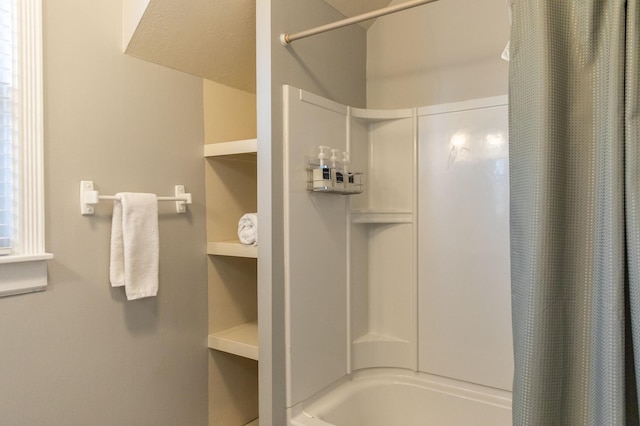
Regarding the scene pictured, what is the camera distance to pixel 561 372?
107 centimetres

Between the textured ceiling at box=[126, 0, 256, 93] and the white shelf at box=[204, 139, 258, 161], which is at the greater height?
the textured ceiling at box=[126, 0, 256, 93]

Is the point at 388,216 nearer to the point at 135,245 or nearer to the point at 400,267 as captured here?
the point at 400,267

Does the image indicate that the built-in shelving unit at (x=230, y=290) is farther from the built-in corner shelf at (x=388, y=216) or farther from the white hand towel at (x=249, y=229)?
the built-in corner shelf at (x=388, y=216)

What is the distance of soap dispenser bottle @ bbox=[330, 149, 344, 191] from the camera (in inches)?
72.8

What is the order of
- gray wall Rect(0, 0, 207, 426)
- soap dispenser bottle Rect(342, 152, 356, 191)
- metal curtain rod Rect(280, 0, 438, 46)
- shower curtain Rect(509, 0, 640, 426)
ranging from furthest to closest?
soap dispenser bottle Rect(342, 152, 356, 191) < metal curtain rod Rect(280, 0, 438, 46) < gray wall Rect(0, 0, 207, 426) < shower curtain Rect(509, 0, 640, 426)

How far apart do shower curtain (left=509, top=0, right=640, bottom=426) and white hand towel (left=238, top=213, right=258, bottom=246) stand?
43.1 inches

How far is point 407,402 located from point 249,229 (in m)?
1.23

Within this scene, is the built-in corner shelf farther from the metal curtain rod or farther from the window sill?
the window sill

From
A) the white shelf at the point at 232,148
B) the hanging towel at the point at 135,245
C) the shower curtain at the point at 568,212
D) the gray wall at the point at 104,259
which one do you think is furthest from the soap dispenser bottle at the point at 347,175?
the shower curtain at the point at 568,212

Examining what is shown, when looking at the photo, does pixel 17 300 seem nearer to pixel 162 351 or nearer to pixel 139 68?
pixel 162 351

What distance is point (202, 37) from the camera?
72.0 inches

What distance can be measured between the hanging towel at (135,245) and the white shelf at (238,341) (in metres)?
0.47

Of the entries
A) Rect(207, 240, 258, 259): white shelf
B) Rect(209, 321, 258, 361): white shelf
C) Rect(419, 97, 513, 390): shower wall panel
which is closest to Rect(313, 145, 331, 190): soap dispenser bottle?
Rect(207, 240, 258, 259): white shelf

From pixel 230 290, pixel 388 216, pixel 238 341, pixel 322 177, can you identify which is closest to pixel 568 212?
pixel 322 177
